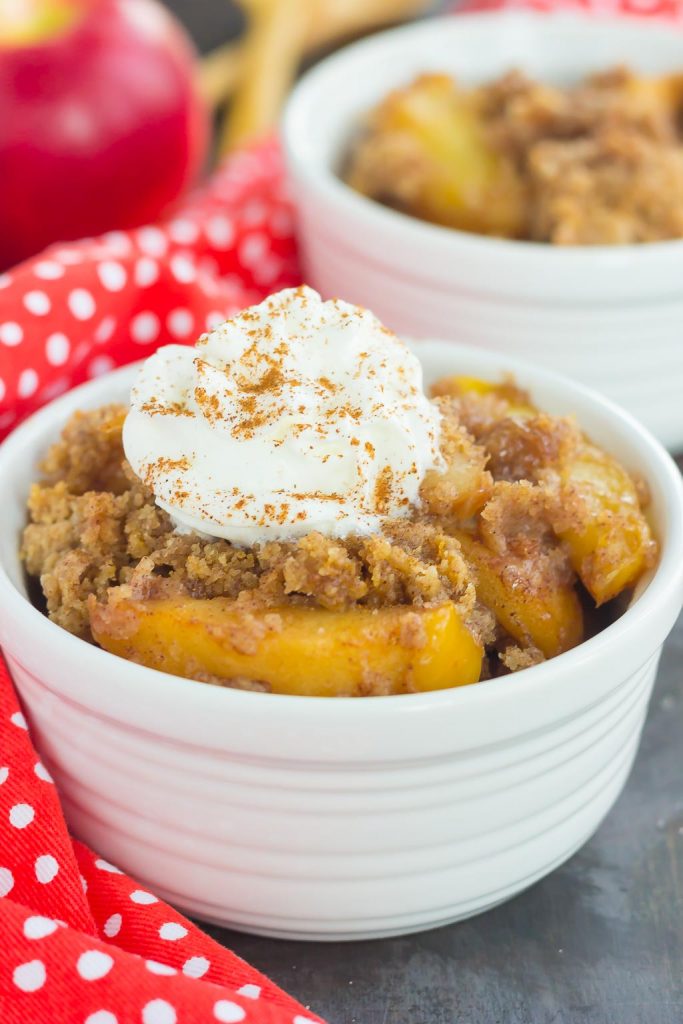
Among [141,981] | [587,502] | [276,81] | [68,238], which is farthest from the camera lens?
[276,81]

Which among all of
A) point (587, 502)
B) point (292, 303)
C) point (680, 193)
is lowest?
point (680, 193)

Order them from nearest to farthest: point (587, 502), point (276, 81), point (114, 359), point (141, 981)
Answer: point (141, 981), point (587, 502), point (114, 359), point (276, 81)

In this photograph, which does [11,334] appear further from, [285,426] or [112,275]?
[285,426]

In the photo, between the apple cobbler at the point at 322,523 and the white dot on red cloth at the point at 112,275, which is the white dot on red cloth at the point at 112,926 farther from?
the white dot on red cloth at the point at 112,275

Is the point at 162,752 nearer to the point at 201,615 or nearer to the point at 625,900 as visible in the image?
the point at 201,615

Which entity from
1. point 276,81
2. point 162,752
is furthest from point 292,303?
point 276,81

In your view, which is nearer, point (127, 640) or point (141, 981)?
point (141, 981)
